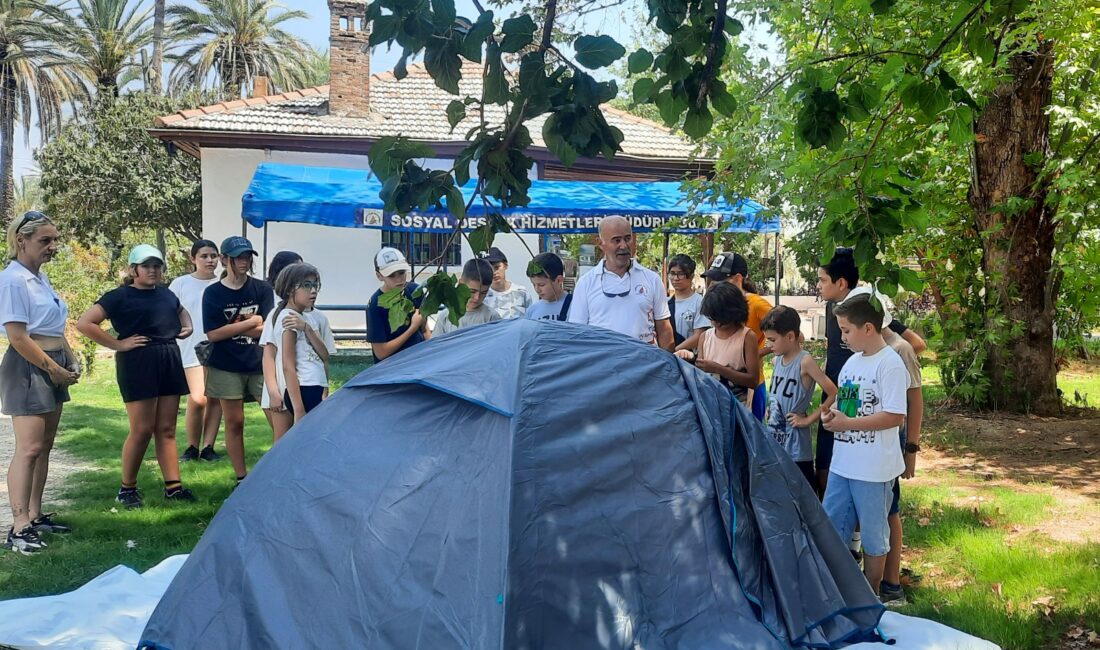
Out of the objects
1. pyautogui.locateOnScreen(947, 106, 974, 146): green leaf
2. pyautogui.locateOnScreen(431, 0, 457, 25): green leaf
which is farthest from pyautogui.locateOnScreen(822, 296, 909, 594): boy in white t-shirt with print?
pyautogui.locateOnScreen(431, 0, 457, 25): green leaf

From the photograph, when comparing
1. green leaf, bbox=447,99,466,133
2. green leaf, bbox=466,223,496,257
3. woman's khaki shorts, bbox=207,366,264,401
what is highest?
green leaf, bbox=447,99,466,133

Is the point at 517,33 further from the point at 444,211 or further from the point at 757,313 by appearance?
the point at 444,211

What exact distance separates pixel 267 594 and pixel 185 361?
4.26 m

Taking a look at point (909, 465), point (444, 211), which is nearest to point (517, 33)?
point (909, 465)

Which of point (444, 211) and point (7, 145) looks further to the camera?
point (7, 145)

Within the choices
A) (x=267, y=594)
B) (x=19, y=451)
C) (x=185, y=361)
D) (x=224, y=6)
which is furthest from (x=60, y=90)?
(x=267, y=594)

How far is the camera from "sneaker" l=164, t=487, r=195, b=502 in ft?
19.3

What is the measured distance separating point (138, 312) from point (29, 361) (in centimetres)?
79

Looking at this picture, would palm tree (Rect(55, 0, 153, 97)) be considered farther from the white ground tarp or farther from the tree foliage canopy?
the white ground tarp

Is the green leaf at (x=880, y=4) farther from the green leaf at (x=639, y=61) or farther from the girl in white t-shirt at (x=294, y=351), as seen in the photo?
the girl in white t-shirt at (x=294, y=351)

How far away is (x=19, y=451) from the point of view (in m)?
4.92

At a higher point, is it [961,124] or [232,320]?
[961,124]

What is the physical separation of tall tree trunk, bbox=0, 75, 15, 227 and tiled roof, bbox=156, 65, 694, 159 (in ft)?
58.5

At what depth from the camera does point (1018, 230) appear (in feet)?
28.3
